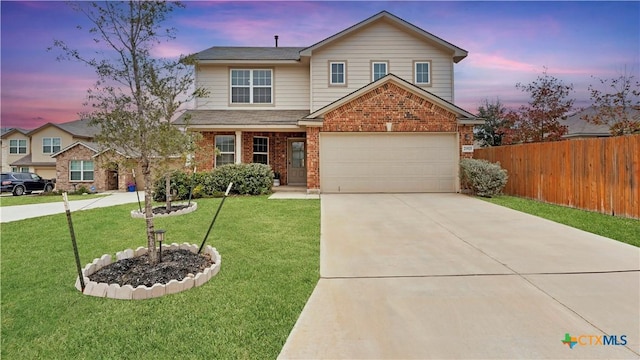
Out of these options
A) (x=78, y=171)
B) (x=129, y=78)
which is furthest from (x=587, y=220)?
(x=78, y=171)

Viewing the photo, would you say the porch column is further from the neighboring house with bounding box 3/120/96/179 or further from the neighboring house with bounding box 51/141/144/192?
the neighboring house with bounding box 3/120/96/179

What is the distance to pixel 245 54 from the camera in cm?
1655

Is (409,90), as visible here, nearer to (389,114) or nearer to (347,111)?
(389,114)

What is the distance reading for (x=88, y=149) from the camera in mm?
19750

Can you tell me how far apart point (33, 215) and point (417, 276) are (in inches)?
450

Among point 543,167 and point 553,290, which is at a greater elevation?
point 543,167

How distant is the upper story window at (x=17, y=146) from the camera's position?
3015 cm

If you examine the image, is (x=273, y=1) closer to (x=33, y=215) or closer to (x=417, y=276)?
(x=33, y=215)

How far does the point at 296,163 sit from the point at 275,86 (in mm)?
4051

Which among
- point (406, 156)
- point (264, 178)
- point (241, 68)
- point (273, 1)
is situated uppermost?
point (273, 1)

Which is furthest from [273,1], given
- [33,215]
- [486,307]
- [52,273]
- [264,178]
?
[486,307]

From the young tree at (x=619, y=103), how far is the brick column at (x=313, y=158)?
13.8 metres

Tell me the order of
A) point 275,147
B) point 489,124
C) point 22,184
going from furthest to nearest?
point 489,124, point 22,184, point 275,147

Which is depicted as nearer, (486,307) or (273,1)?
(486,307)
